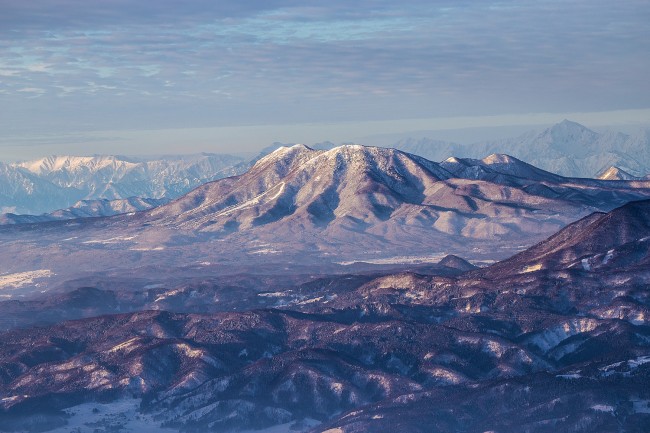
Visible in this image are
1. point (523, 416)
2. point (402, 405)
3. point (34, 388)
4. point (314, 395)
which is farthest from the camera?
point (34, 388)

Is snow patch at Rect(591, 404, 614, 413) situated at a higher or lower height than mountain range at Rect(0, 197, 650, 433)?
higher

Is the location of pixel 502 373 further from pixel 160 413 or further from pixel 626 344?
pixel 160 413

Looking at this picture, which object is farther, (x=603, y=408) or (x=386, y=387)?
(x=386, y=387)

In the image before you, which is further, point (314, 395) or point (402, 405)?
point (314, 395)

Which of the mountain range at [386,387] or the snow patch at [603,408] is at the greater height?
the snow patch at [603,408]

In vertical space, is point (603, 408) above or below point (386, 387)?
above

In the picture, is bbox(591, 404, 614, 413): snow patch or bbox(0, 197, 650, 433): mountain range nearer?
bbox(591, 404, 614, 413): snow patch

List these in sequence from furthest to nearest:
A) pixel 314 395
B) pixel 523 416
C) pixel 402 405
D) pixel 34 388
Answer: pixel 34 388 < pixel 314 395 < pixel 402 405 < pixel 523 416

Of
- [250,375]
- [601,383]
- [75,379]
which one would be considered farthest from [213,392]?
[601,383]

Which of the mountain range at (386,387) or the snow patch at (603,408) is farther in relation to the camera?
the mountain range at (386,387)
